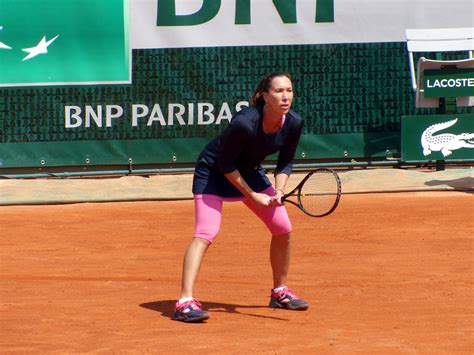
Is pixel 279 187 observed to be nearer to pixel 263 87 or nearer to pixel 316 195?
pixel 316 195

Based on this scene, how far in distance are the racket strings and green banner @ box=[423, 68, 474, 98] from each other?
6.51 m

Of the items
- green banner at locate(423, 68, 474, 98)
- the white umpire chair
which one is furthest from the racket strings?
the white umpire chair

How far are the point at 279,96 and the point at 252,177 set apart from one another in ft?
2.05

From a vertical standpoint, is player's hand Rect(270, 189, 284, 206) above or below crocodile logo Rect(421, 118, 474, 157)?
above

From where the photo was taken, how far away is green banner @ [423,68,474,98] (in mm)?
13438

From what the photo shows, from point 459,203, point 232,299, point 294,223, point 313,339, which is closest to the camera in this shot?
point 313,339

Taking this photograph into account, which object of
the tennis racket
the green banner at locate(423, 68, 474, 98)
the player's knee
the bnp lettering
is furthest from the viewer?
the bnp lettering

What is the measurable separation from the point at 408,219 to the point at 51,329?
5164 mm

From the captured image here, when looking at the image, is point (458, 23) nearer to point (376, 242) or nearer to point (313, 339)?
point (376, 242)

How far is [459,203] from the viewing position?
38.0 feet

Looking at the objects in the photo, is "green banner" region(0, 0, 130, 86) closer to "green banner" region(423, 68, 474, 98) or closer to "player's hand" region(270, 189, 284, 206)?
"green banner" region(423, 68, 474, 98)

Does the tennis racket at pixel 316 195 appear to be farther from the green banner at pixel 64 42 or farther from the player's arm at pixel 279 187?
the green banner at pixel 64 42

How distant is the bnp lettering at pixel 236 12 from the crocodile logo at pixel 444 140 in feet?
6.44

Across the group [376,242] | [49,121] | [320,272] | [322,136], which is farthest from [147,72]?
[320,272]
